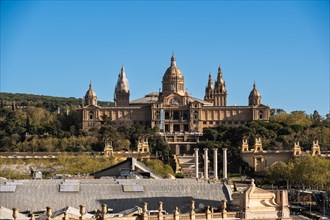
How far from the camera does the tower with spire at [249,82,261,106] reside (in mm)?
193250

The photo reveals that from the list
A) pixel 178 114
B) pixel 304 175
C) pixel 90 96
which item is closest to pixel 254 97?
pixel 178 114

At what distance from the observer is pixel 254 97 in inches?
7638

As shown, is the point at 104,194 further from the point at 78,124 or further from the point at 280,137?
the point at 78,124

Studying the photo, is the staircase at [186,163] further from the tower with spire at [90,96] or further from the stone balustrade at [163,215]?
the stone balustrade at [163,215]

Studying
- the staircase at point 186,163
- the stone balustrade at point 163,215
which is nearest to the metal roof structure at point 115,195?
the stone balustrade at point 163,215

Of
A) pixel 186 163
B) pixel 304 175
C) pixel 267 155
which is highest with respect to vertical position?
pixel 267 155

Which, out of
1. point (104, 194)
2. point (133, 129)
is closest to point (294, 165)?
point (133, 129)

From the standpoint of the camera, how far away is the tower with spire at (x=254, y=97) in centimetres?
19325

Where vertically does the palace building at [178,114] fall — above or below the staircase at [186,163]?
above

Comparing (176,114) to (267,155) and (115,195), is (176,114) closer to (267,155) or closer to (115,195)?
(267,155)

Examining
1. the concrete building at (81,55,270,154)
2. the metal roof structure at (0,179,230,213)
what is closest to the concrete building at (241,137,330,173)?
the concrete building at (81,55,270,154)

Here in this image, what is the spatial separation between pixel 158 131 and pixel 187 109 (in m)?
13.8

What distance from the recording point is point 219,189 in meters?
53.0

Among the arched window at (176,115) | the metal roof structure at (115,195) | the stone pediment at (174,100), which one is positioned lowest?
the metal roof structure at (115,195)
